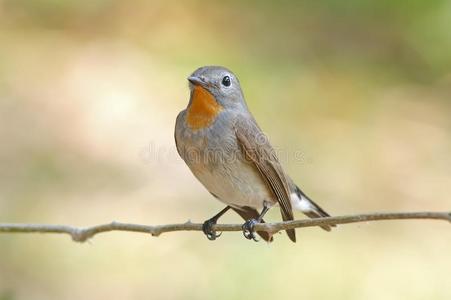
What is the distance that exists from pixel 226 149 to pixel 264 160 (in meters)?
0.37

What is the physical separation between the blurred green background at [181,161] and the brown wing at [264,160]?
235 centimetres

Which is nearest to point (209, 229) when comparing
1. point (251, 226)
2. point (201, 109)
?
point (251, 226)

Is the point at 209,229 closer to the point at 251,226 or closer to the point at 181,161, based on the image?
the point at 251,226

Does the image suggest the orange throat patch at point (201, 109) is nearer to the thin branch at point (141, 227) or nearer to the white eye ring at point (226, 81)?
the white eye ring at point (226, 81)

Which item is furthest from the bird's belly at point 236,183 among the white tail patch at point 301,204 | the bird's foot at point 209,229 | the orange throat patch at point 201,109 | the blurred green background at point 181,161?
the blurred green background at point 181,161

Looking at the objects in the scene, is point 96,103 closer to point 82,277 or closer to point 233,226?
point 82,277

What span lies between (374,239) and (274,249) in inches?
57.4

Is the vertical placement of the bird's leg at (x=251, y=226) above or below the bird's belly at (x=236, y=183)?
below

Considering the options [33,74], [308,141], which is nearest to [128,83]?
[33,74]

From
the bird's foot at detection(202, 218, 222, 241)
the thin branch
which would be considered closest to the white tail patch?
the bird's foot at detection(202, 218, 222, 241)

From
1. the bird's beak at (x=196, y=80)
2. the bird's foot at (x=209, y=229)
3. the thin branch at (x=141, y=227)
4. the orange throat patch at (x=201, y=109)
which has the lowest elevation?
the bird's foot at (x=209, y=229)

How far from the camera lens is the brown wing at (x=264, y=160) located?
5535 mm

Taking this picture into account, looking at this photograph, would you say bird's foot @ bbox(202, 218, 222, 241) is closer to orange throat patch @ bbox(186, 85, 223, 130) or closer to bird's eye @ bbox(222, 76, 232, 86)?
orange throat patch @ bbox(186, 85, 223, 130)

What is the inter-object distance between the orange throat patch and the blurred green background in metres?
2.90
